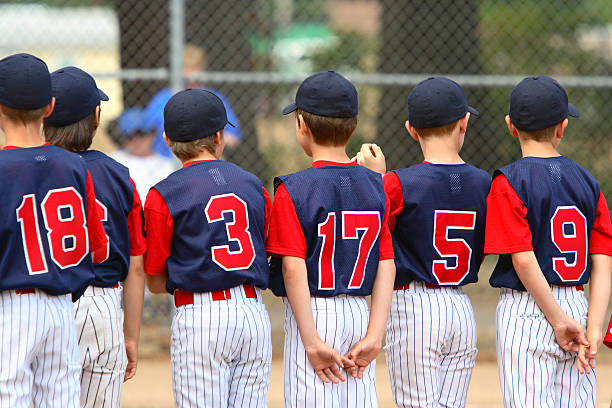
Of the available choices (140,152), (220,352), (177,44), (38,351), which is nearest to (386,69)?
(140,152)

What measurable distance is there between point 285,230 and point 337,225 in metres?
0.20

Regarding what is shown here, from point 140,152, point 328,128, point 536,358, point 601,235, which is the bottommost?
point 536,358

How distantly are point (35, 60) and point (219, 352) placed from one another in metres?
1.28

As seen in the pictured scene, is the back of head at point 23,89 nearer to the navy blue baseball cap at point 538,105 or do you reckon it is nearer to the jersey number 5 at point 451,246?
the jersey number 5 at point 451,246

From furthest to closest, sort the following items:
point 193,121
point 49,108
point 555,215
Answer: point 555,215
point 193,121
point 49,108

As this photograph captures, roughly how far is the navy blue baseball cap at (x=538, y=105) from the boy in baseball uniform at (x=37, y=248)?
1.78 m

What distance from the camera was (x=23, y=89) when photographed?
9.55ft

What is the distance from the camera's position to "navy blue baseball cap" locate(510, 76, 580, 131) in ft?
11.2

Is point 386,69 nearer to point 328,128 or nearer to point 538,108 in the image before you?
point 538,108

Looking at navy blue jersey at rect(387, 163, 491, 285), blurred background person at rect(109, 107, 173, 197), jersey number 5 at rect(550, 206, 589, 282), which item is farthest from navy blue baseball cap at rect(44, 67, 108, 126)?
blurred background person at rect(109, 107, 173, 197)

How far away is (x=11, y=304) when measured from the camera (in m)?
2.84

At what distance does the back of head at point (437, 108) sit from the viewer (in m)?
3.43

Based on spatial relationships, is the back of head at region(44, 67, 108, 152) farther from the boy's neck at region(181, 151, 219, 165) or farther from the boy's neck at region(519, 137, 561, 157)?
the boy's neck at region(519, 137, 561, 157)

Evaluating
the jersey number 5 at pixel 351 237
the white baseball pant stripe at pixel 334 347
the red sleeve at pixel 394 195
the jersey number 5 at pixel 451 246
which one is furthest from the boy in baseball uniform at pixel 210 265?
the jersey number 5 at pixel 451 246
